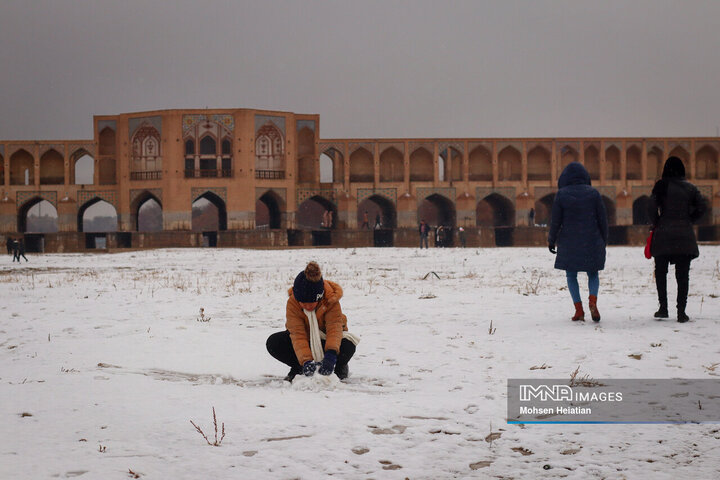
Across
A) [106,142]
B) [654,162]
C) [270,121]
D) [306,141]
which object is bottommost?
[654,162]

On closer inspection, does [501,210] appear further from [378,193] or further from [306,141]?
[306,141]

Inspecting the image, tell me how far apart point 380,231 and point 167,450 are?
2885 centimetres

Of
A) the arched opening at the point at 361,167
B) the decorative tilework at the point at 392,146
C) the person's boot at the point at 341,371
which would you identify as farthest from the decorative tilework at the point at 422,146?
the person's boot at the point at 341,371

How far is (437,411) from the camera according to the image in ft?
11.8

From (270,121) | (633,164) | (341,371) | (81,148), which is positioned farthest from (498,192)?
(341,371)

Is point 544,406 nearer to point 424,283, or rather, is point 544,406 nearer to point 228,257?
point 424,283

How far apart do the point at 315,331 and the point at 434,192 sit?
33.1m

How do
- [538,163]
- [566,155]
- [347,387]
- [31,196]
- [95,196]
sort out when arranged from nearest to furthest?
[347,387] < [95,196] < [31,196] < [538,163] < [566,155]

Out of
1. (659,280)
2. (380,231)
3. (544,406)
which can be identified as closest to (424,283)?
(659,280)

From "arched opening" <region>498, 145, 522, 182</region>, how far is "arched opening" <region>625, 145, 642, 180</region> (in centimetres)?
661

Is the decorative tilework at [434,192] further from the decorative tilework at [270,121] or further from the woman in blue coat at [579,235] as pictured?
the woman in blue coat at [579,235]

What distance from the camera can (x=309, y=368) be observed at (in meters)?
4.22

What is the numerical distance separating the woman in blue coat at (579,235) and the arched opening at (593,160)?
3416cm

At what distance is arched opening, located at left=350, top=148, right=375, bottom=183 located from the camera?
3728 centimetres
